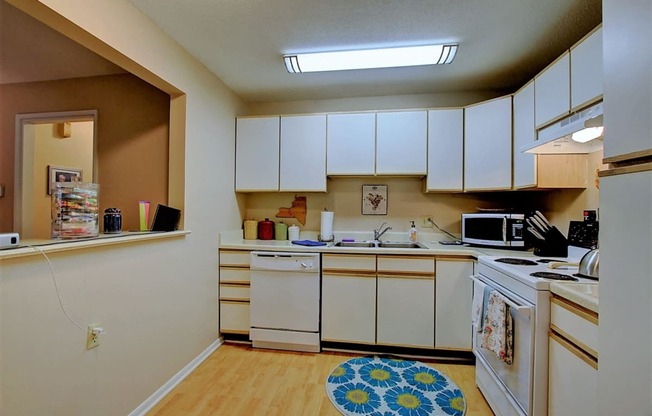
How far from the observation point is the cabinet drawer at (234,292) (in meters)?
2.56

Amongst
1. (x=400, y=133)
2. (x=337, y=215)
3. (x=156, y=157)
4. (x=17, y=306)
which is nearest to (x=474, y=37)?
(x=400, y=133)

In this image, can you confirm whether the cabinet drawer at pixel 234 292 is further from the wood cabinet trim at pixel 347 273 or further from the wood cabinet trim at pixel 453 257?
the wood cabinet trim at pixel 453 257

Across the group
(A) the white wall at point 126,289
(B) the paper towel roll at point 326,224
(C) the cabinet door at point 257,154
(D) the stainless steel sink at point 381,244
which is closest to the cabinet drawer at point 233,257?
(A) the white wall at point 126,289

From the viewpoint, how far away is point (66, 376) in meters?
1.27

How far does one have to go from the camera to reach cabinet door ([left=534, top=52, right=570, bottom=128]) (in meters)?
1.68

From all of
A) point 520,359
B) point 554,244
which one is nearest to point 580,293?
point 520,359

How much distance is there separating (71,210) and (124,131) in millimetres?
1156

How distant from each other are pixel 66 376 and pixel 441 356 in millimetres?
2442

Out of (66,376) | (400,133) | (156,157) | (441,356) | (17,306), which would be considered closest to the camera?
(17,306)

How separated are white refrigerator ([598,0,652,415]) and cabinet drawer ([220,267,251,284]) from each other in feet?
7.62

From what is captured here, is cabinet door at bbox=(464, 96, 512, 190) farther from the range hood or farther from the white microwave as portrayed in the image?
the range hood

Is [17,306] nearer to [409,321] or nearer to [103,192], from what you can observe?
[103,192]

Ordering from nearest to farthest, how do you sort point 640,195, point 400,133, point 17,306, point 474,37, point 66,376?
point 640,195, point 17,306, point 66,376, point 474,37, point 400,133

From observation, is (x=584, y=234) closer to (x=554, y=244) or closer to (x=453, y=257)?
(x=554, y=244)
